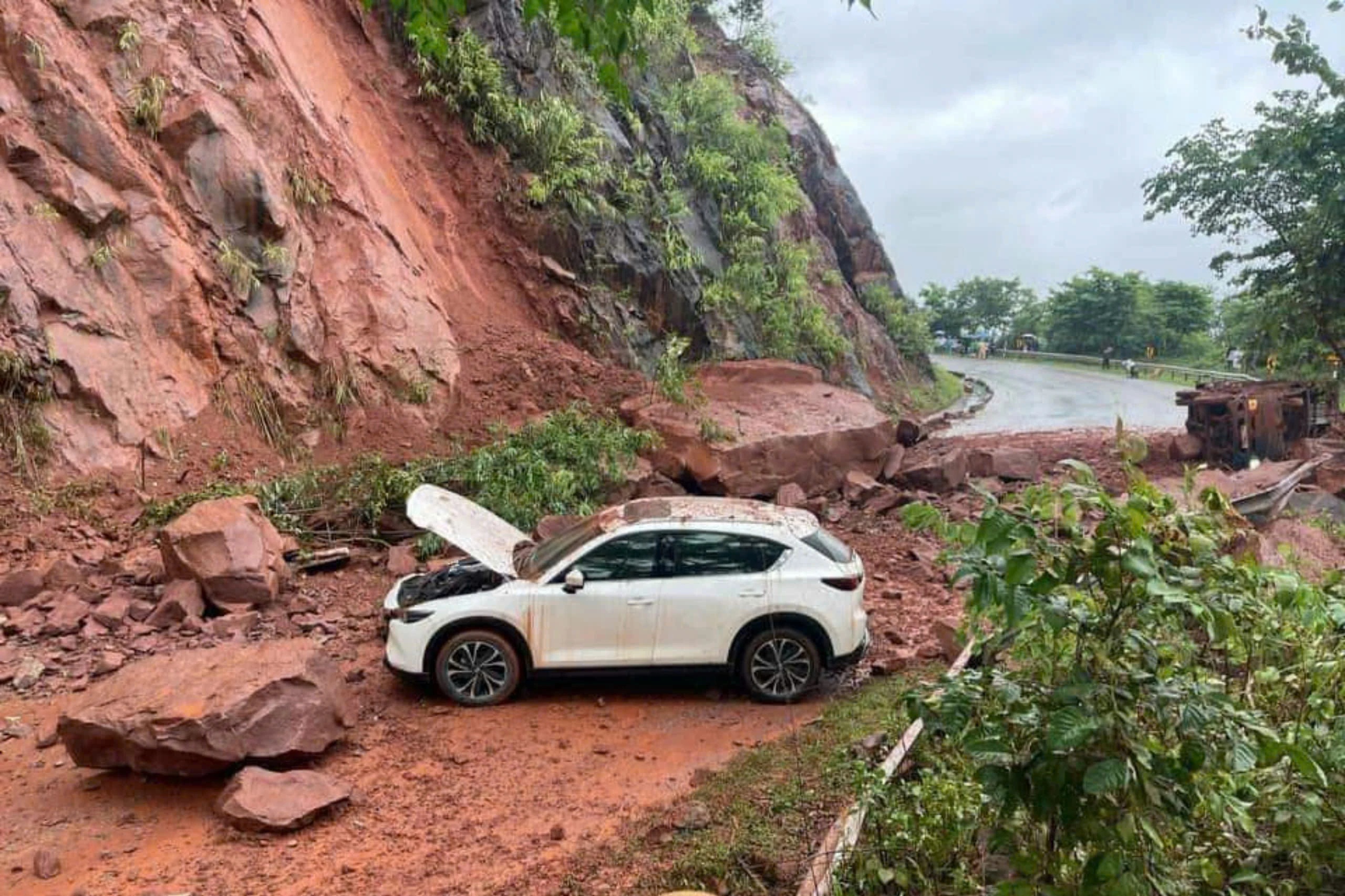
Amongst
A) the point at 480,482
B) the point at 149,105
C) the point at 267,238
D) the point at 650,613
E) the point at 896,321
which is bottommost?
the point at 650,613

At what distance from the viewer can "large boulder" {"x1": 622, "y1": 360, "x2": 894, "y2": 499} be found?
12.8 meters

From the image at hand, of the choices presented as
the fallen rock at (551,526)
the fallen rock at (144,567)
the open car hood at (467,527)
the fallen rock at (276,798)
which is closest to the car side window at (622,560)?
the open car hood at (467,527)

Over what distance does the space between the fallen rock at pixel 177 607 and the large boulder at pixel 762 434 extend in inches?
254

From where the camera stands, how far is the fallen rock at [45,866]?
460 centimetres

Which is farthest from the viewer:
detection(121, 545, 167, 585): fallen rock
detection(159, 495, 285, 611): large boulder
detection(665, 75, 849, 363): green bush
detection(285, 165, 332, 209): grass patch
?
detection(665, 75, 849, 363): green bush

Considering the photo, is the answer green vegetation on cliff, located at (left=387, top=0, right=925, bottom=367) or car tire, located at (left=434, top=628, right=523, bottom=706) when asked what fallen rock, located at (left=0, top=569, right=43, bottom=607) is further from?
green vegetation on cliff, located at (left=387, top=0, right=925, bottom=367)

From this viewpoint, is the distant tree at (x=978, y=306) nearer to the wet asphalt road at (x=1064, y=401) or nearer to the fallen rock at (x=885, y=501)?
the wet asphalt road at (x=1064, y=401)

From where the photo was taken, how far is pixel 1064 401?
2988 centimetres

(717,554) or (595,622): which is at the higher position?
(717,554)

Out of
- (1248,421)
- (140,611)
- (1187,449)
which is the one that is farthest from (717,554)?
(1248,421)

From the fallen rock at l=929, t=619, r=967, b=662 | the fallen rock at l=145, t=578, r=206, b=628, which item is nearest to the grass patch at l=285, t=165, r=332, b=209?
the fallen rock at l=145, t=578, r=206, b=628

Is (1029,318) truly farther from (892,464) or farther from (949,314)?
(892,464)

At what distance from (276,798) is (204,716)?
2.31 feet

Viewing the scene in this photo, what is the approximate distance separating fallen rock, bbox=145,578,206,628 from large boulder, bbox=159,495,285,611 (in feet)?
0.42
